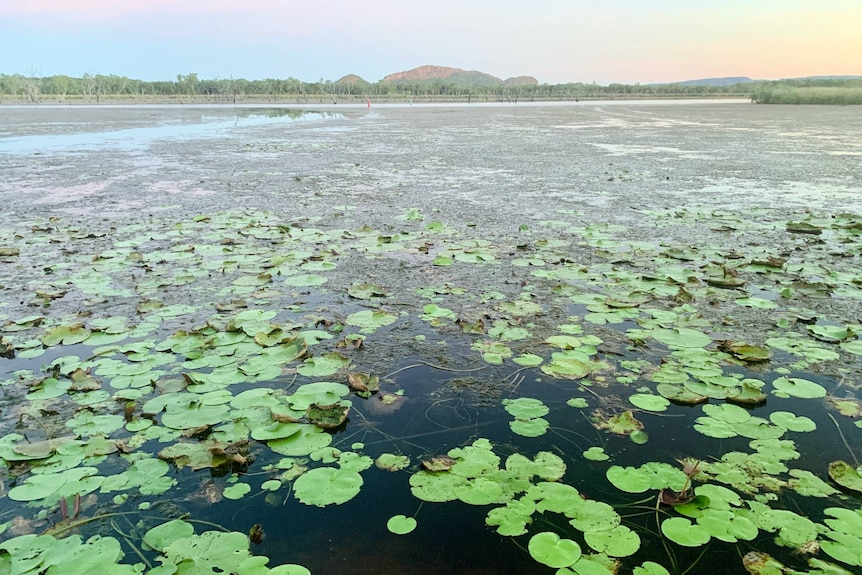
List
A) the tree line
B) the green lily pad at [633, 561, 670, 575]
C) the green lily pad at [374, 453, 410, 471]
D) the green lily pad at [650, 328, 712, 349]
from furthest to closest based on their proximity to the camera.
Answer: the tree line, the green lily pad at [650, 328, 712, 349], the green lily pad at [374, 453, 410, 471], the green lily pad at [633, 561, 670, 575]

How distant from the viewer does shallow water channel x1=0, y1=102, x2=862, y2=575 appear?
1.84 m

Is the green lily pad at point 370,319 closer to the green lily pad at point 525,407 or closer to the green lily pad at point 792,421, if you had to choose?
the green lily pad at point 525,407

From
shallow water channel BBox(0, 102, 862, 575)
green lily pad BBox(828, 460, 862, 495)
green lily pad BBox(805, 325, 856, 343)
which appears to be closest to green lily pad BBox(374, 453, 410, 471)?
shallow water channel BBox(0, 102, 862, 575)

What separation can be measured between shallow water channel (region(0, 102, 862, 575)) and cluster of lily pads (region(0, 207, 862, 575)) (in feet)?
0.05

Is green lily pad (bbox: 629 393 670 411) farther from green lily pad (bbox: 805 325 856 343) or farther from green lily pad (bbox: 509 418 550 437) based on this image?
green lily pad (bbox: 805 325 856 343)

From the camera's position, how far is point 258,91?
75750 millimetres

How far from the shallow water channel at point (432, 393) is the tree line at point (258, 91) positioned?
61449 millimetres

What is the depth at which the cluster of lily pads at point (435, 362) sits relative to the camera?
194cm

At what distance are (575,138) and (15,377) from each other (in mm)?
16858

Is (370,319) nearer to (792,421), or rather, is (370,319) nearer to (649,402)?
(649,402)

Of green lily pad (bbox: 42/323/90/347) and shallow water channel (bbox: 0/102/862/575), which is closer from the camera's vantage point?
shallow water channel (bbox: 0/102/862/575)

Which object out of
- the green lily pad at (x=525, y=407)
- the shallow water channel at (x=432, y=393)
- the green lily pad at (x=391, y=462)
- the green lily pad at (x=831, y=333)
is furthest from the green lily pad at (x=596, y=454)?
the green lily pad at (x=831, y=333)

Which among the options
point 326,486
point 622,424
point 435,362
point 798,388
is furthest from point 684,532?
point 435,362

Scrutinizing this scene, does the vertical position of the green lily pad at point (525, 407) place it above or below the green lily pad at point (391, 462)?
above
